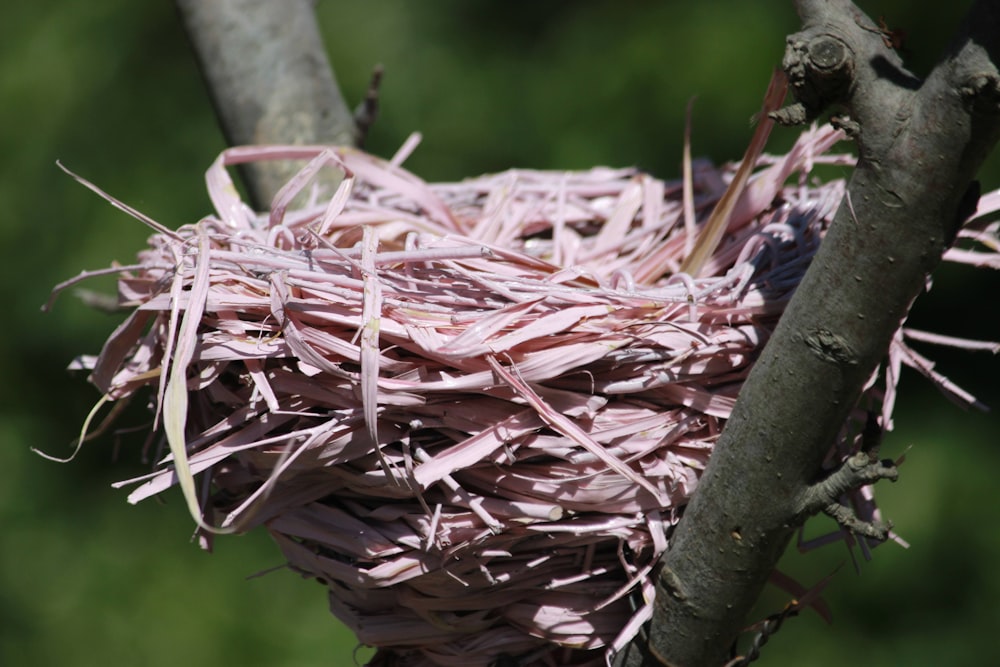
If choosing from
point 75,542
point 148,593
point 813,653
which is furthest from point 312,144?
point 75,542

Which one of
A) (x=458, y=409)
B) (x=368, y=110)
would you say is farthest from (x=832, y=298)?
(x=368, y=110)

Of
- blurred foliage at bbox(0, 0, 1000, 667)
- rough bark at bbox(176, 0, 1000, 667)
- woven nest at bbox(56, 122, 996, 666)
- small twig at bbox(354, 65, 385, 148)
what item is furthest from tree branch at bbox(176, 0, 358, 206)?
blurred foliage at bbox(0, 0, 1000, 667)

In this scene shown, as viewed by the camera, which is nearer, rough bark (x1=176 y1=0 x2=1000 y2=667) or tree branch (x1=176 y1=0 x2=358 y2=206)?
rough bark (x1=176 y1=0 x2=1000 y2=667)

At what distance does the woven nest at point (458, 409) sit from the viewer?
55 cm

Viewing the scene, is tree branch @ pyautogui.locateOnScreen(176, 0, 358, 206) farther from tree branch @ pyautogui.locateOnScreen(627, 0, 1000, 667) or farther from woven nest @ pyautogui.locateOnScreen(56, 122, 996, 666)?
tree branch @ pyautogui.locateOnScreen(627, 0, 1000, 667)

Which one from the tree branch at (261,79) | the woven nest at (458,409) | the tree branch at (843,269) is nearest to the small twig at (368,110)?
the tree branch at (261,79)

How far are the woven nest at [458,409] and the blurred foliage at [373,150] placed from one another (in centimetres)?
95

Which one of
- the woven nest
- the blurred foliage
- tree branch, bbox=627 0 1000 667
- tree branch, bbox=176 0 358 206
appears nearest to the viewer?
tree branch, bbox=627 0 1000 667

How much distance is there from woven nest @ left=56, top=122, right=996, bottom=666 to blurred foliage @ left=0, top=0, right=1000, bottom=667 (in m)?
0.95

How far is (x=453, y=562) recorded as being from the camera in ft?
1.90

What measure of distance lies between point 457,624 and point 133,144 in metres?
1.65

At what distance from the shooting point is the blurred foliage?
1.49 m

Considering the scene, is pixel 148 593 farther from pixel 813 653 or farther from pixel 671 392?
pixel 671 392

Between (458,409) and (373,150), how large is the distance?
52.5 inches
